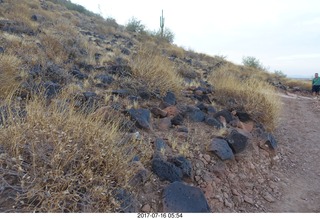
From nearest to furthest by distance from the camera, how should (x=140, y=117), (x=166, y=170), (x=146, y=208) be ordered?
(x=146, y=208) < (x=166, y=170) < (x=140, y=117)

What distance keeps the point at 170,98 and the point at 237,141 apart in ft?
5.49

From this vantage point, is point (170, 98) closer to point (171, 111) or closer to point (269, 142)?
point (171, 111)

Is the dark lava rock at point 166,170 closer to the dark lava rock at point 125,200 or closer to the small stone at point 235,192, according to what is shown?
the dark lava rock at point 125,200

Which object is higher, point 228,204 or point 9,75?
point 9,75

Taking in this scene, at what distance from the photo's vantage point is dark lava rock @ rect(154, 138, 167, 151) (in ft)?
10.9

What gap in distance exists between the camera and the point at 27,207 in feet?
6.16

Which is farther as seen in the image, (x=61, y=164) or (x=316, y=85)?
(x=316, y=85)

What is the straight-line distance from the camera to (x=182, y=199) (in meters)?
2.57

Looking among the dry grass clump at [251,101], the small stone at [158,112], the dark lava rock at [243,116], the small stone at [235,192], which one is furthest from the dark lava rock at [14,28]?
the small stone at [235,192]

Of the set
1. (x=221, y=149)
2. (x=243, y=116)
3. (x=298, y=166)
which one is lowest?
(x=298, y=166)

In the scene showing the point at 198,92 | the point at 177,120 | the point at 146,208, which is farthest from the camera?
the point at 198,92

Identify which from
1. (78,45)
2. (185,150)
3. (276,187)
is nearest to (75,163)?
(185,150)

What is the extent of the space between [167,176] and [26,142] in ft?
4.83

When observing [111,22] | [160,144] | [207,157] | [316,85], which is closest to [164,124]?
[160,144]
